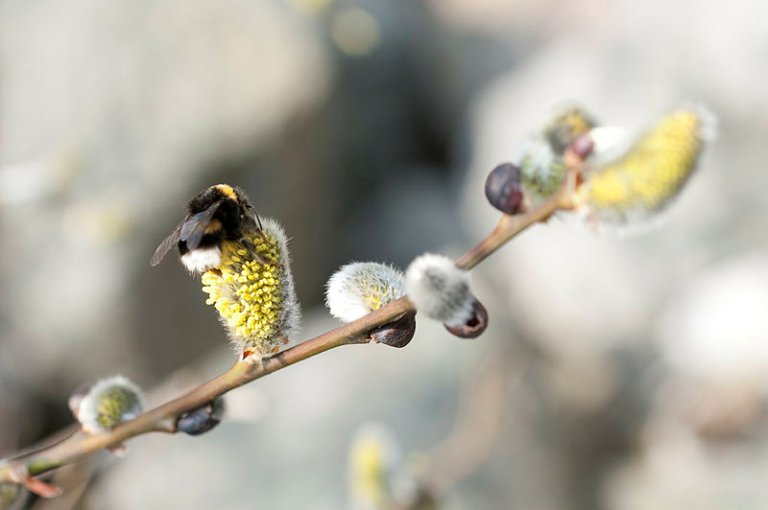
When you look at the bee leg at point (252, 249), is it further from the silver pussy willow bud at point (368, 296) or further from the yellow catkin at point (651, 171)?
the yellow catkin at point (651, 171)

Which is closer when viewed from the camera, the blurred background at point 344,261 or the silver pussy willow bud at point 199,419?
the silver pussy willow bud at point 199,419

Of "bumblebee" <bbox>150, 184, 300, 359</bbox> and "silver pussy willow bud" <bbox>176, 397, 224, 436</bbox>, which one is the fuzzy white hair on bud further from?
"silver pussy willow bud" <bbox>176, 397, 224, 436</bbox>

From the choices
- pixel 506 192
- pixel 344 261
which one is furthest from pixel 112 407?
pixel 344 261

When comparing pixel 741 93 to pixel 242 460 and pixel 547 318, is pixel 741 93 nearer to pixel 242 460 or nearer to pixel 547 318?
pixel 547 318

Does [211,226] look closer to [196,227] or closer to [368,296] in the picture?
[196,227]

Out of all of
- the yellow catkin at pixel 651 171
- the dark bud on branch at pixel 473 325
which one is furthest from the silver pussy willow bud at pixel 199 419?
the yellow catkin at pixel 651 171

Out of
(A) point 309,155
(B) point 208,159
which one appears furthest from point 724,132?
(B) point 208,159

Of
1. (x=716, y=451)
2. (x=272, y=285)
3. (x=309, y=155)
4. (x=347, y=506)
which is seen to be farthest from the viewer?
(x=309, y=155)
